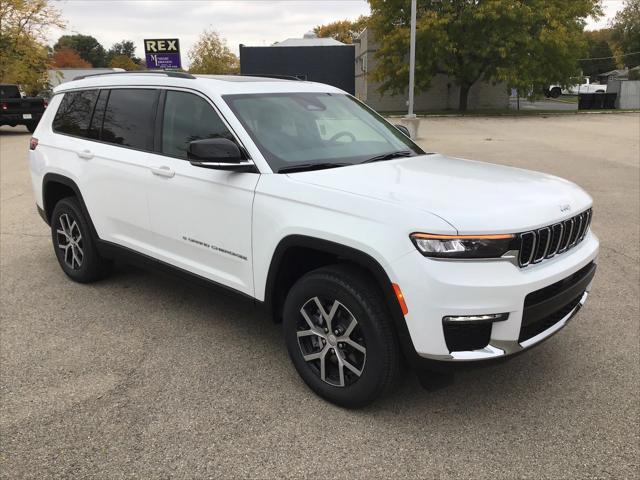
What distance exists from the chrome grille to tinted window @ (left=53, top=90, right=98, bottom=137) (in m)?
3.75

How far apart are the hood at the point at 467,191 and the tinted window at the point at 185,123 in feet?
2.71

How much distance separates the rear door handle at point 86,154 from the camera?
4547 mm

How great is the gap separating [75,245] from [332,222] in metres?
3.13

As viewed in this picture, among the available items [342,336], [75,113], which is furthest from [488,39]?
[342,336]

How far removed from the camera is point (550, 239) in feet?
9.29

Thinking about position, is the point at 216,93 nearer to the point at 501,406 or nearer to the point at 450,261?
the point at 450,261

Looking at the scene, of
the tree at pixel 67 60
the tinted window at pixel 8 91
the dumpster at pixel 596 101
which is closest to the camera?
the tinted window at pixel 8 91

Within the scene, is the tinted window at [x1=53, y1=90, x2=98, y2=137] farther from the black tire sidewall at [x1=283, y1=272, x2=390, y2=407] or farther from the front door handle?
the black tire sidewall at [x1=283, y1=272, x2=390, y2=407]

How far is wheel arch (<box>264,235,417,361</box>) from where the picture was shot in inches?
106

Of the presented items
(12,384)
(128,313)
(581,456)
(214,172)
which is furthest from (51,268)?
(581,456)

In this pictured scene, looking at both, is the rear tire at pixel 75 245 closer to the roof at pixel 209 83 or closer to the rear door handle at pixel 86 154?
the rear door handle at pixel 86 154

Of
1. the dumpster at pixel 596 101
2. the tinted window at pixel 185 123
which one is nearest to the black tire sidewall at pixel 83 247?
the tinted window at pixel 185 123

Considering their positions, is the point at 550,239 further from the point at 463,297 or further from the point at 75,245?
the point at 75,245

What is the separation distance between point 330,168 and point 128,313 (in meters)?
2.24
